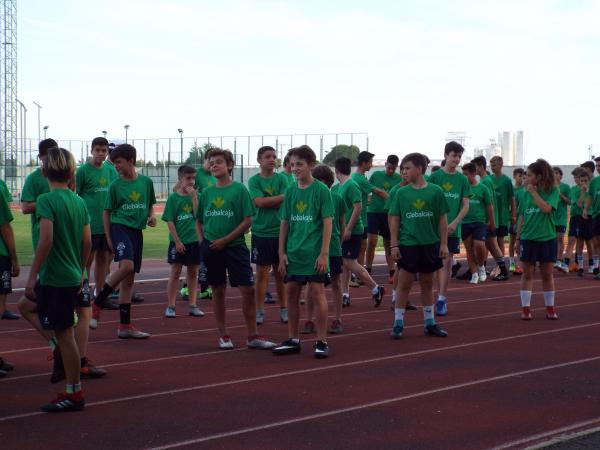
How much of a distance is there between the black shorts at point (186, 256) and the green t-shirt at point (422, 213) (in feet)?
10.1

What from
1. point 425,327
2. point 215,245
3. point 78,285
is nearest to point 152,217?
point 215,245

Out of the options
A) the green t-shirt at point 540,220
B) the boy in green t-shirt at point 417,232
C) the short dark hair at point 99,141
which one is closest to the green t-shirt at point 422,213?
the boy in green t-shirt at point 417,232

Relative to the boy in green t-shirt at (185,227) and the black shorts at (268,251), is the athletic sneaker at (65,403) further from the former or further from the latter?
the boy in green t-shirt at (185,227)

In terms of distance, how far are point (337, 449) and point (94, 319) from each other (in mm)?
5210

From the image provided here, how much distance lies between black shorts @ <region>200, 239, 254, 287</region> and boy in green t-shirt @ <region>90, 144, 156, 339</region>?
1035 millimetres

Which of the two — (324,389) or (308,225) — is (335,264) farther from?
(324,389)

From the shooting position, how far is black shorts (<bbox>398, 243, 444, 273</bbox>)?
9508 millimetres

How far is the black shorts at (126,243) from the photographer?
9352 mm

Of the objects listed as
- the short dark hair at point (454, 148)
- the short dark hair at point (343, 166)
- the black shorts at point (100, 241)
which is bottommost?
the black shorts at point (100, 241)

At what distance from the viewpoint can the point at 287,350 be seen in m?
8.52

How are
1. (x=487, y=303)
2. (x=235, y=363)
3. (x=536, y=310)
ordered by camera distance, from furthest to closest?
(x=487, y=303) < (x=536, y=310) < (x=235, y=363)

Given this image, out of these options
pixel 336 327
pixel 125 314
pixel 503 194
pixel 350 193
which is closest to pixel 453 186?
pixel 350 193

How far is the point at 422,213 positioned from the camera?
9.52m

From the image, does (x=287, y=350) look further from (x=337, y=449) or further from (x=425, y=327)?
(x=337, y=449)
